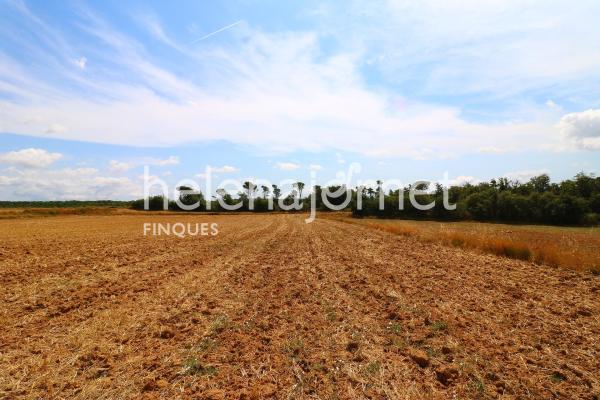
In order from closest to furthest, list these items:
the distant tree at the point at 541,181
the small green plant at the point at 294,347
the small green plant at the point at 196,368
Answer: the small green plant at the point at 196,368
the small green plant at the point at 294,347
the distant tree at the point at 541,181

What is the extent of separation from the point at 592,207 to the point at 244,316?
296ft

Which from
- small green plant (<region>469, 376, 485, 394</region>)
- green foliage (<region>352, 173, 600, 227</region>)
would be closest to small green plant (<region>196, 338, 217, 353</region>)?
small green plant (<region>469, 376, 485, 394</region>)

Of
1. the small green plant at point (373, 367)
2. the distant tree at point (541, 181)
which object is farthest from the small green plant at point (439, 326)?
the distant tree at point (541, 181)

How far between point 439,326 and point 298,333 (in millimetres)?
2619

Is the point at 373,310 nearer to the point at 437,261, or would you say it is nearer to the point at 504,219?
the point at 437,261

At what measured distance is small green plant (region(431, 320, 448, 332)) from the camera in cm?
623

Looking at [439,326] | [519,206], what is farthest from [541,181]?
[439,326]

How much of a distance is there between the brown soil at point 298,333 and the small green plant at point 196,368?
0.03 m

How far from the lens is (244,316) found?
7.02 meters

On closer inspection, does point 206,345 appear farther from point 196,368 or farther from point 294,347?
point 294,347

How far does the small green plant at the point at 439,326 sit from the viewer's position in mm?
6230

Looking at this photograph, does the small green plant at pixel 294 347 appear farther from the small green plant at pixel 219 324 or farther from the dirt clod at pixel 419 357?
the dirt clod at pixel 419 357

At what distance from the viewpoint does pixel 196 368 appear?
481 cm

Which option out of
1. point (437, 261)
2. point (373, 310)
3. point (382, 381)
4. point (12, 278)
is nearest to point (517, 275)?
point (437, 261)
